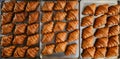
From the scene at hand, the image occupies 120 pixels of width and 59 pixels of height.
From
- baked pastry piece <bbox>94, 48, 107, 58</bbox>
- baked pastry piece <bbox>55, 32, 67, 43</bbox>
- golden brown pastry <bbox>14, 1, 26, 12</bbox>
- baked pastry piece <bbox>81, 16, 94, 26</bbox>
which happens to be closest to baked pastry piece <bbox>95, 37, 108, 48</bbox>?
baked pastry piece <bbox>94, 48, 107, 58</bbox>

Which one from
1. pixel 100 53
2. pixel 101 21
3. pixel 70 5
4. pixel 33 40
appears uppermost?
pixel 70 5

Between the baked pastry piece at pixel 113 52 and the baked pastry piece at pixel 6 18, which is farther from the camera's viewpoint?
the baked pastry piece at pixel 6 18

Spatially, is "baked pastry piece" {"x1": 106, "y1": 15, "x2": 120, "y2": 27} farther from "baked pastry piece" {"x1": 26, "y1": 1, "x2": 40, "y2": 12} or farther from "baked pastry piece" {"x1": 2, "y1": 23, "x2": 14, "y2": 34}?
"baked pastry piece" {"x1": 2, "y1": 23, "x2": 14, "y2": 34}

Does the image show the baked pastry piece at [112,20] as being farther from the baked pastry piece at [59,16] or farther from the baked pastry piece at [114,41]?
the baked pastry piece at [59,16]

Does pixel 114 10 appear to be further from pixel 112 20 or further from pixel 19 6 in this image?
pixel 19 6

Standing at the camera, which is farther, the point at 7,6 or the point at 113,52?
the point at 7,6

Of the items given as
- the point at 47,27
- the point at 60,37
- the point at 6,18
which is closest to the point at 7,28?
the point at 6,18

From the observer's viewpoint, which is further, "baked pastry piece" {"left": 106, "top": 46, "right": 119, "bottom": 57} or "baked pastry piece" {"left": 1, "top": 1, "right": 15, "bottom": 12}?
"baked pastry piece" {"left": 1, "top": 1, "right": 15, "bottom": 12}

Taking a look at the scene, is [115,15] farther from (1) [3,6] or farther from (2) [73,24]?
(1) [3,6]

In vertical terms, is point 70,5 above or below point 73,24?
above

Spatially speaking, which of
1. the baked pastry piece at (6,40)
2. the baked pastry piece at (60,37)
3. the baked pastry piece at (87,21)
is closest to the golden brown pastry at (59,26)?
the baked pastry piece at (60,37)

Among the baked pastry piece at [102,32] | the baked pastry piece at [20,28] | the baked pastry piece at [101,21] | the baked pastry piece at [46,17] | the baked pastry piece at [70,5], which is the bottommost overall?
the baked pastry piece at [102,32]
